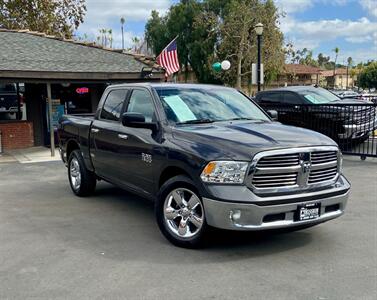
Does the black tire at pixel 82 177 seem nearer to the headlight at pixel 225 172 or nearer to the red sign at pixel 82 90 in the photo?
the headlight at pixel 225 172

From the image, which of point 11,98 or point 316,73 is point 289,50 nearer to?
point 11,98

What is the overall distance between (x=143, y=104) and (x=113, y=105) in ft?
3.13

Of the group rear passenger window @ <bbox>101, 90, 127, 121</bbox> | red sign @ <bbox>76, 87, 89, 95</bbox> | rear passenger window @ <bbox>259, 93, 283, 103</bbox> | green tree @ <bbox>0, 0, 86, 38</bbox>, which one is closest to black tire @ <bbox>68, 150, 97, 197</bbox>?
rear passenger window @ <bbox>101, 90, 127, 121</bbox>

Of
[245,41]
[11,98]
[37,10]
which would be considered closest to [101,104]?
[11,98]

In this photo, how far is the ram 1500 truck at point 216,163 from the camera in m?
4.50

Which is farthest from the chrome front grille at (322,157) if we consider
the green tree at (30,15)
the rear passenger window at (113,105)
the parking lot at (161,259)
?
the green tree at (30,15)

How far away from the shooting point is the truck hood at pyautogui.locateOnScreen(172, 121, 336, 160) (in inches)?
180

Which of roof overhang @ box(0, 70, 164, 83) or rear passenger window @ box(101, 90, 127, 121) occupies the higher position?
roof overhang @ box(0, 70, 164, 83)

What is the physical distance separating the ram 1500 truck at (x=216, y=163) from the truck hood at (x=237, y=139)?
11 mm

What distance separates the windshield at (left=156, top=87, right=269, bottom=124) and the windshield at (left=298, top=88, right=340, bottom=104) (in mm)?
7751

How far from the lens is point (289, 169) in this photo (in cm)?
460

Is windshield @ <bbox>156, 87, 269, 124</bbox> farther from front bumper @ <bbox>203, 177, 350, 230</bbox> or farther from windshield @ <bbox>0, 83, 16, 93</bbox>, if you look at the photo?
windshield @ <bbox>0, 83, 16, 93</bbox>

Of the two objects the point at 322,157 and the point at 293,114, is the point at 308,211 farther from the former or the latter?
the point at 293,114

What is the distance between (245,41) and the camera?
128ft
